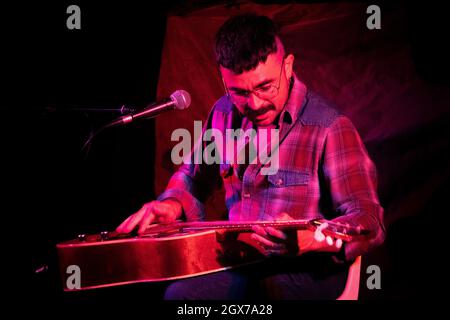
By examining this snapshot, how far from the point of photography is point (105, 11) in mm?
3611

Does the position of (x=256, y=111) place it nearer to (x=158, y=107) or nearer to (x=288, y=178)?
(x=288, y=178)

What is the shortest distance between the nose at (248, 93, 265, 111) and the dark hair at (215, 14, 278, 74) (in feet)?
A: 0.62

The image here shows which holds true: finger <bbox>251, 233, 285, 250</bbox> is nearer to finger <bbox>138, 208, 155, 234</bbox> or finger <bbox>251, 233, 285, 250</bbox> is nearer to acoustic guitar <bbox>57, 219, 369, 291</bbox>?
acoustic guitar <bbox>57, 219, 369, 291</bbox>

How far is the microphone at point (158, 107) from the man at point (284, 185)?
1.31ft

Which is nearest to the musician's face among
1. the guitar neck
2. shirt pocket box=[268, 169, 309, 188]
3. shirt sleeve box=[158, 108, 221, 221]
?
shirt pocket box=[268, 169, 309, 188]

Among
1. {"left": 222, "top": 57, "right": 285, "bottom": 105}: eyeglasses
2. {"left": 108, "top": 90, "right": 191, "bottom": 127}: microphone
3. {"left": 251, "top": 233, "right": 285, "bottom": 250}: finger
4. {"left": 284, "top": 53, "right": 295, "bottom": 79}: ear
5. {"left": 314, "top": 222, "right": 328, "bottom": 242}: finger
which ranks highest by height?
{"left": 284, "top": 53, "right": 295, "bottom": 79}: ear

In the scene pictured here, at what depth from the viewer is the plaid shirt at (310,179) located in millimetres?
2570

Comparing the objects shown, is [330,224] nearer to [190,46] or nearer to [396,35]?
[396,35]

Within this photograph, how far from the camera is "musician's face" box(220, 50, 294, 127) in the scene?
280 centimetres

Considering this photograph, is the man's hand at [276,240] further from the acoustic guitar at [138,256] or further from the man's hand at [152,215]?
the man's hand at [152,215]

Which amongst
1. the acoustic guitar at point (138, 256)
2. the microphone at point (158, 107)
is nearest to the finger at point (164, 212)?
the acoustic guitar at point (138, 256)

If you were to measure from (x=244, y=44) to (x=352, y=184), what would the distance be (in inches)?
43.0

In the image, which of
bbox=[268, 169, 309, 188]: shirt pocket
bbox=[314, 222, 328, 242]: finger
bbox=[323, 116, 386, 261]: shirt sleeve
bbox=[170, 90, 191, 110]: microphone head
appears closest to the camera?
bbox=[314, 222, 328, 242]: finger
